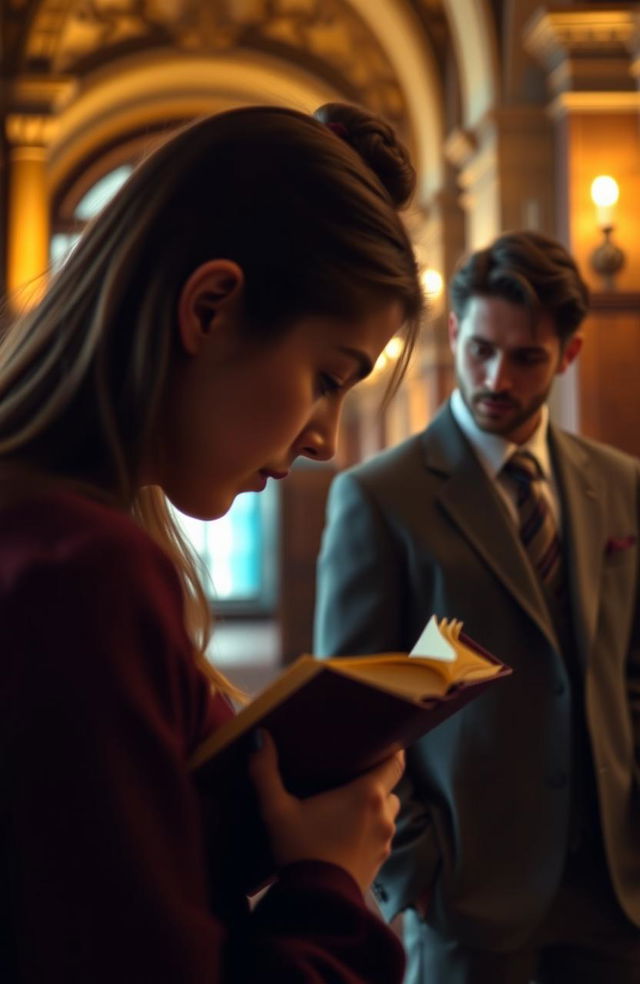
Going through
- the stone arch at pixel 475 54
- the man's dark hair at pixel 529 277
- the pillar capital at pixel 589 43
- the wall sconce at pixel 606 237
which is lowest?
the man's dark hair at pixel 529 277

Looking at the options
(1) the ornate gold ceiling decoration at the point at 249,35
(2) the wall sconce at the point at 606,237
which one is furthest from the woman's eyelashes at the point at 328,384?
Result: (1) the ornate gold ceiling decoration at the point at 249,35

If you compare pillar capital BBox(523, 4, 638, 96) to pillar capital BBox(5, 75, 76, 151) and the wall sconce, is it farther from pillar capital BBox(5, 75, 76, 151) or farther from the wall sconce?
pillar capital BBox(5, 75, 76, 151)

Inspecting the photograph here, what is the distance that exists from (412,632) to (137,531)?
1.77 metres

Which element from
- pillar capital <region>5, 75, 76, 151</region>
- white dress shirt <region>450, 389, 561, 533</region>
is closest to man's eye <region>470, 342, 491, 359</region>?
white dress shirt <region>450, 389, 561, 533</region>

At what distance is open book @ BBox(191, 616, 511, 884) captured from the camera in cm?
119

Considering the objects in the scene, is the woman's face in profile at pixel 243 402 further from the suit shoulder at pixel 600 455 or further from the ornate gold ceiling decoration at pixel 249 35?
the ornate gold ceiling decoration at pixel 249 35

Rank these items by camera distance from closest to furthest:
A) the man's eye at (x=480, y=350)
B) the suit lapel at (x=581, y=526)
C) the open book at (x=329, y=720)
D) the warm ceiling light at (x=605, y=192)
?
1. the open book at (x=329, y=720)
2. the suit lapel at (x=581, y=526)
3. the man's eye at (x=480, y=350)
4. the warm ceiling light at (x=605, y=192)

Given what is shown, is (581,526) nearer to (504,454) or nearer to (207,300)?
(504,454)

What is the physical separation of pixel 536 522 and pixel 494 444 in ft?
0.66

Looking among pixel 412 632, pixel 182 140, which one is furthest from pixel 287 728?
pixel 412 632

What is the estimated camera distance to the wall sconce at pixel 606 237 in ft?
31.2

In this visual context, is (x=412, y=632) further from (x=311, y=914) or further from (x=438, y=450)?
(x=311, y=914)

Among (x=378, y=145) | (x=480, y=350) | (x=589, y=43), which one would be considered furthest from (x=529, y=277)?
(x=589, y=43)

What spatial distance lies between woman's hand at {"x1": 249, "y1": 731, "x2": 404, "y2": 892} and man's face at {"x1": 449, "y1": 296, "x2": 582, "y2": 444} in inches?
69.8
